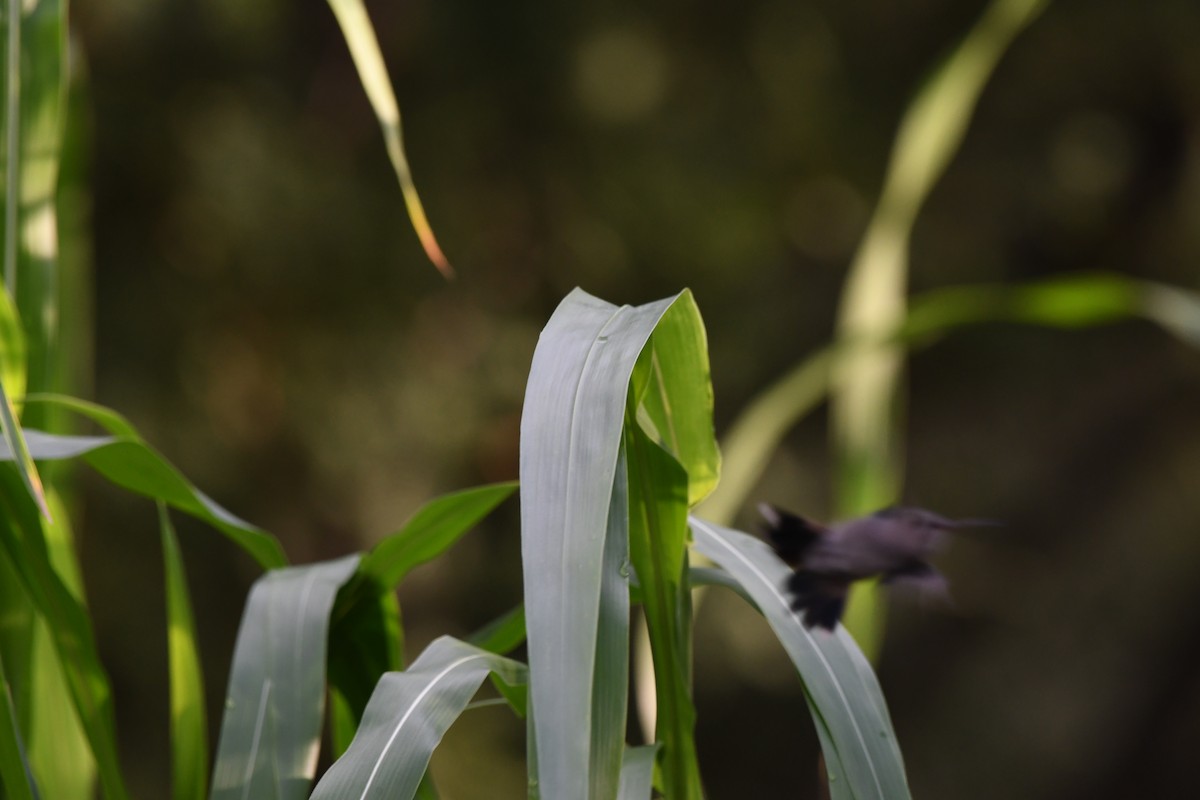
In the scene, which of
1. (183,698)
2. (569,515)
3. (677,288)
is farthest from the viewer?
(677,288)

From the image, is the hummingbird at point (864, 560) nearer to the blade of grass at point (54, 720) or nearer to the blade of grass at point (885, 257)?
the blade of grass at point (885, 257)

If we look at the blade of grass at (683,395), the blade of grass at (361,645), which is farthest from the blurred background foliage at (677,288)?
the blade of grass at (683,395)

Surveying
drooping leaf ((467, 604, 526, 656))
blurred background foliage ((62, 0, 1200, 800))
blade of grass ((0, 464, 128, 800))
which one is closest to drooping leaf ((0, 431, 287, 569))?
blade of grass ((0, 464, 128, 800))

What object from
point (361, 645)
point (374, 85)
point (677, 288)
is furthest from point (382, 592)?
point (677, 288)

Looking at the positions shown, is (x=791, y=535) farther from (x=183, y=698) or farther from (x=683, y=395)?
(x=183, y=698)

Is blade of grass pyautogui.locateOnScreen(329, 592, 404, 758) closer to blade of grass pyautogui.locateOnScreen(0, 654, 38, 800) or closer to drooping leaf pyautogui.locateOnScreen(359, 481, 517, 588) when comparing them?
drooping leaf pyautogui.locateOnScreen(359, 481, 517, 588)

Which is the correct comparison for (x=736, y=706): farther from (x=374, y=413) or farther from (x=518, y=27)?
(x=518, y=27)
